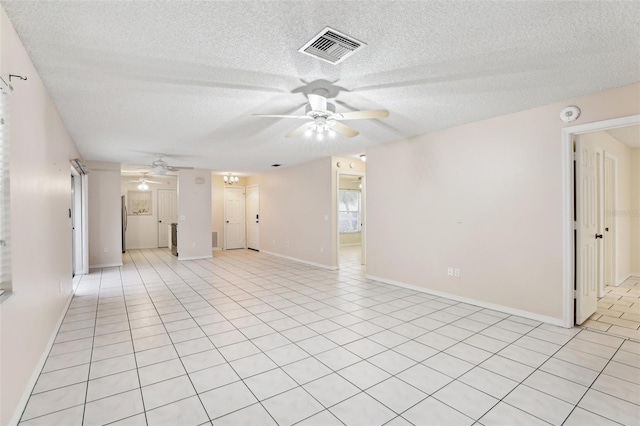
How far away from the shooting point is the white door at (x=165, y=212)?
34.0ft

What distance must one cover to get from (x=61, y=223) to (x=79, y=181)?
9.97 feet

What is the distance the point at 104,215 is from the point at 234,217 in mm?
3804

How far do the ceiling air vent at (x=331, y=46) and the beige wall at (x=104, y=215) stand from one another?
6691 mm

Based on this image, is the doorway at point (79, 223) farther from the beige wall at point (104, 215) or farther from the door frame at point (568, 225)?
the door frame at point (568, 225)

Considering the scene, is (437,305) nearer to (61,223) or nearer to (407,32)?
(407,32)

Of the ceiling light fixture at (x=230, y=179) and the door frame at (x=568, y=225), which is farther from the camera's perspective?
the ceiling light fixture at (x=230, y=179)

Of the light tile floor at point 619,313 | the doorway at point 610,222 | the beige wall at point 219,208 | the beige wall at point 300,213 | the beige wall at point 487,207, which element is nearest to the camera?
the light tile floor at point 619,313

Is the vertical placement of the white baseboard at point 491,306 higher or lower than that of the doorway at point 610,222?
lower

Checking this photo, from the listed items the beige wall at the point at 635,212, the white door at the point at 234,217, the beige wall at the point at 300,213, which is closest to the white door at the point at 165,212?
the white door at the point at 234,217

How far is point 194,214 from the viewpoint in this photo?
8008 millimetres

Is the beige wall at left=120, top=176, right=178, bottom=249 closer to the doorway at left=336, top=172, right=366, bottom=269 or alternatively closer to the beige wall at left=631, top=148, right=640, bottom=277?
the doorway at left=336, top=172, right=366, bottom=269

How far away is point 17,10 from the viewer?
1.71 metres

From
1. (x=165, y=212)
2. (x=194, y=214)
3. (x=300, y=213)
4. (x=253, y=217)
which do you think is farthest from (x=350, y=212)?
(x=165, y=212)

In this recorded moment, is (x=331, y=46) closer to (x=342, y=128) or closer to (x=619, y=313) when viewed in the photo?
(x=342, y=128)
